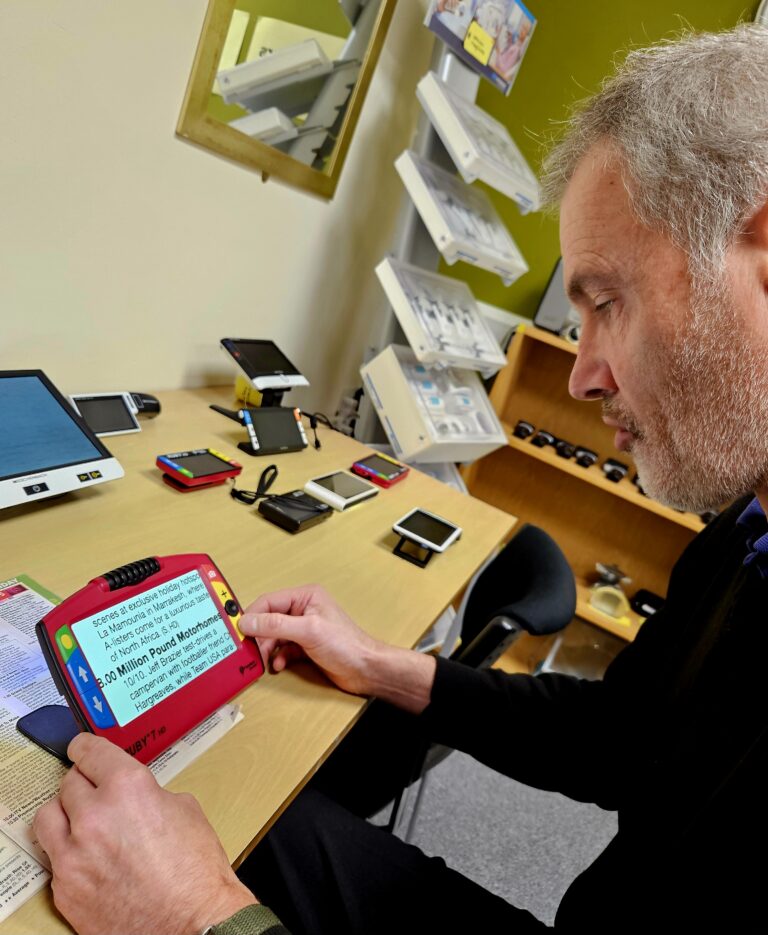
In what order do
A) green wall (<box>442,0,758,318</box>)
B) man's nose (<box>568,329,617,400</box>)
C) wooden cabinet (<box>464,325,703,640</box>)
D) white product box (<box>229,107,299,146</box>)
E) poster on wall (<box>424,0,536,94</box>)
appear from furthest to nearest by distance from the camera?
wooden cabinet (<box>464,325,703,640</box>)
green wall (<box>442,0,758,318</box>)
poster on wall (<box>424,0,536,94</box>)
white product box (<box>229,107,299,146</box>)
man's nose (<box>568,329,617,400</box>)

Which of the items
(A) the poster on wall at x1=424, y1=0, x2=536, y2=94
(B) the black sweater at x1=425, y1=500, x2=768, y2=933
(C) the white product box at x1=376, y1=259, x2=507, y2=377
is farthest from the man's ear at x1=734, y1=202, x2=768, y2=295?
(A) the poster on wall at x1=424, y1=0, x2=536, y2=94

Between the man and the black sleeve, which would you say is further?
the black sleeve

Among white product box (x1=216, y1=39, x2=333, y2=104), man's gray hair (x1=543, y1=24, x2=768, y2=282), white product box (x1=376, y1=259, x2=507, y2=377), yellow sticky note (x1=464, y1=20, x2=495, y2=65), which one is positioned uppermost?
yellow sticky note (x1=464, y1=20, x2=495, y2=65)

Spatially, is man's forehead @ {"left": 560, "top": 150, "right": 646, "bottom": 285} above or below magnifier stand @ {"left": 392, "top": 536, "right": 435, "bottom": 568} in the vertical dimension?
above

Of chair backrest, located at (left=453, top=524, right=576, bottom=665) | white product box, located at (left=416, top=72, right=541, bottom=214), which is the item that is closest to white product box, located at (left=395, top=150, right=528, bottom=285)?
white product box, located at (left=416, top=72, right=541, bottom=214)

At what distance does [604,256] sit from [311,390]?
156cm

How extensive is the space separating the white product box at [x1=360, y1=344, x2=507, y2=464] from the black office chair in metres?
0.46

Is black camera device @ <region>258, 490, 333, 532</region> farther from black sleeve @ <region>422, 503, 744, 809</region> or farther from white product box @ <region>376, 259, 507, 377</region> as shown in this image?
white product box @ <region>376, 259, 507, 377</region>

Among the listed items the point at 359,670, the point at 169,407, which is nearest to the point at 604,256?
the point at 359,670

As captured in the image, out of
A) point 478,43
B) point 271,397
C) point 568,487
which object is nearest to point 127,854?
point 271,397

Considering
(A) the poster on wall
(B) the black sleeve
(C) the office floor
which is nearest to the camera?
(B) the black sleeve

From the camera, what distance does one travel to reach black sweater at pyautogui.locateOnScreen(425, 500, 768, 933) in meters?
0.61

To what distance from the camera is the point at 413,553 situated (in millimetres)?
1188

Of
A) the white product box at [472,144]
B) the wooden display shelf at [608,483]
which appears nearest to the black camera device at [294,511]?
the white product box at [472,144]
